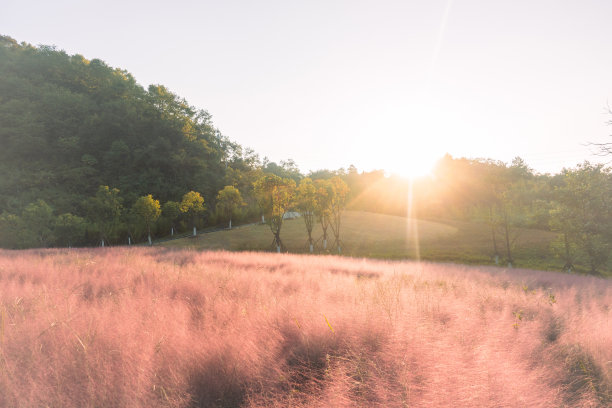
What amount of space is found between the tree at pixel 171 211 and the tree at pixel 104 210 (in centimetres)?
634

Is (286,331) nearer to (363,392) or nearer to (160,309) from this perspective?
(363,392)

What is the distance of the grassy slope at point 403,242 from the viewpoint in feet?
83.7

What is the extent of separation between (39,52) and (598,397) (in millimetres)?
84123

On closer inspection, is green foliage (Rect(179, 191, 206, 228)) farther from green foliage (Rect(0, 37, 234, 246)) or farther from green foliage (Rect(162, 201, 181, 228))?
green foliage (Rect(0, 37, 234, 246))

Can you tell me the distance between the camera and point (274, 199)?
91.2ft

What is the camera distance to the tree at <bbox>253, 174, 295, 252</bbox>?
27.8 m

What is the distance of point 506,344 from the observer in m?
3.31

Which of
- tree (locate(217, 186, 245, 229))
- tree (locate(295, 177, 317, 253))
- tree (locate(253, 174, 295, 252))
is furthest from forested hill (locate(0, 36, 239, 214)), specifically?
tree (locate(295, 177, 317, 253))

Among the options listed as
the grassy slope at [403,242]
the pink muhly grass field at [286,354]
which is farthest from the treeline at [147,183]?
the pink muhly grass field at [286,354]

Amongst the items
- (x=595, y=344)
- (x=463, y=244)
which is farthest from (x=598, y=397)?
(x=463, y=244)

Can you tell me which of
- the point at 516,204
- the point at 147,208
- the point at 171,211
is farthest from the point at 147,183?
the point at 516,204

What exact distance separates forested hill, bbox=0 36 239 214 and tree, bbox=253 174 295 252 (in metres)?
23.4

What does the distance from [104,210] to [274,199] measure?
22.2 metres

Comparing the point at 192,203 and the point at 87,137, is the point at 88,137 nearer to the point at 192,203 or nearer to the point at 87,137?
the point at 87,137
